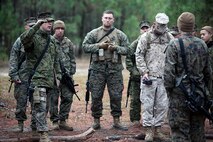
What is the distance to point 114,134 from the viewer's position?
9000 mm

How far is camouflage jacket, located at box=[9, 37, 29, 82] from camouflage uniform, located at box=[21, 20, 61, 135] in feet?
4.21

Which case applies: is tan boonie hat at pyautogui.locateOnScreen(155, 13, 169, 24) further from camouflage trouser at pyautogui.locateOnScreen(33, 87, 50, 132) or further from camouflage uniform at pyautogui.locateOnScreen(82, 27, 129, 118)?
camouflage trouser at pyautogui.locateOnScreen(33, 87, 50, 132)

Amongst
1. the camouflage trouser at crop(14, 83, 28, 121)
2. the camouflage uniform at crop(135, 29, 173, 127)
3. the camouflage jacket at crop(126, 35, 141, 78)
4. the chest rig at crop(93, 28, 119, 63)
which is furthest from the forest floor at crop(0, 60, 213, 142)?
the chest rig at crop(93, 28, 119, 63)

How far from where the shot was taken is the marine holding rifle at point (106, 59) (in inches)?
365

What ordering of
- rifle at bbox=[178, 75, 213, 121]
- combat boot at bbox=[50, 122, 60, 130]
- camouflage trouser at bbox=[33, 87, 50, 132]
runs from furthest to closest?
combat boot at bbox=[50, 122, 60, 130]
camouflage trouser at bbox=[33, 87, 50, 132]
rifle at bbox=[178, 75, 213, 121]

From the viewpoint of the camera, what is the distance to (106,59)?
9.34 m

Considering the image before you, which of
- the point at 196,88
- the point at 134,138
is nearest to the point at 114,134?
the point at 134,138

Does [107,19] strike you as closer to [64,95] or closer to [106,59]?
[106,59]

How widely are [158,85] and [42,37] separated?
2504 millimetres

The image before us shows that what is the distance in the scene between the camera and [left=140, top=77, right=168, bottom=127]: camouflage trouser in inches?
322

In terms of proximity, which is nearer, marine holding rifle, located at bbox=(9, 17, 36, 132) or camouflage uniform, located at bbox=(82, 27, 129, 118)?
marine holding rifle, located at bbox=(9, 17, 36, 132)

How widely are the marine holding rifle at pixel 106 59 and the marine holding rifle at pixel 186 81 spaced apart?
10.4 ft

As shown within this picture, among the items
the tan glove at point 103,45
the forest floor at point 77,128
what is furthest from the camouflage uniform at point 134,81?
the tan glove at point 103,45

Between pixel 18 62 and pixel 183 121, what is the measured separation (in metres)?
4.56
